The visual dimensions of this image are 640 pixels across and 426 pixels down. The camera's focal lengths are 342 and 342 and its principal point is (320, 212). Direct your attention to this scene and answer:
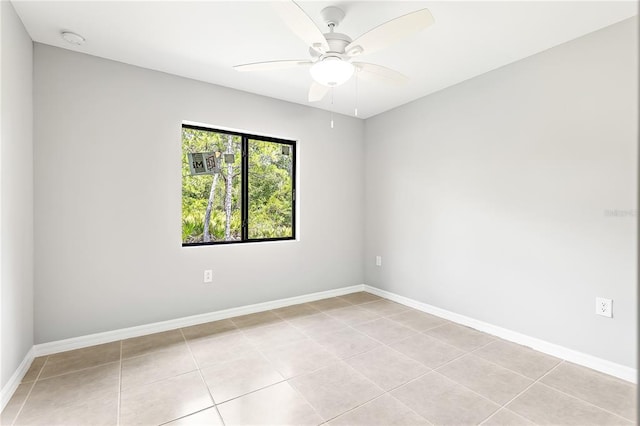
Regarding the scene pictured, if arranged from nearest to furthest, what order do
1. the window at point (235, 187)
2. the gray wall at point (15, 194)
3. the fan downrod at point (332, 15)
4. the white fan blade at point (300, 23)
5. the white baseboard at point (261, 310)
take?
the white fan blade at point (300, 23) → the gray wall at point (15, 194) → the fan downrod at point (332, 15) → the white baseboard at point (261, 310) → the window at point (235, 187)

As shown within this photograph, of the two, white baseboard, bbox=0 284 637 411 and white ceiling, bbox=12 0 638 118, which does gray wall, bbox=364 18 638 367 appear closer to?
white baseboard, bbox=0 284 637 411

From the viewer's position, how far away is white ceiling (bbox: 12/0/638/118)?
87.2 inches

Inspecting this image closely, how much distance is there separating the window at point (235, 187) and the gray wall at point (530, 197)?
1383 millimetres

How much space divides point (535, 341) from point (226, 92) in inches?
142

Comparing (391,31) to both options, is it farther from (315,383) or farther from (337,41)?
(315,383)

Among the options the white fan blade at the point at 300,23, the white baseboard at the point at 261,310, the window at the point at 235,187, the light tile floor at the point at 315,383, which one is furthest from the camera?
the window at the point at 235,187

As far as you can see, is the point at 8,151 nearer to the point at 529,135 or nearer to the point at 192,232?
the point at 192,232

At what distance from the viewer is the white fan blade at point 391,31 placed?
1.83 m

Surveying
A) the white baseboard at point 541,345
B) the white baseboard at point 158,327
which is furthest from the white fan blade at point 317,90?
the white baseboard at point 541,345

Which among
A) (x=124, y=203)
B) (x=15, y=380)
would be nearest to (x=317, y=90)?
(x=124, y=203)

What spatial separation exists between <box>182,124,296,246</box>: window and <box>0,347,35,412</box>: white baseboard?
139 cm

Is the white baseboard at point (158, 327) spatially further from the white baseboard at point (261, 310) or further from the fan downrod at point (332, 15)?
the fan downrod at point (332, 15)

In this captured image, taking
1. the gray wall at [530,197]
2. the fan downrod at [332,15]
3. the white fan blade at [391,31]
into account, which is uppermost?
the fan downrod at [332,15]

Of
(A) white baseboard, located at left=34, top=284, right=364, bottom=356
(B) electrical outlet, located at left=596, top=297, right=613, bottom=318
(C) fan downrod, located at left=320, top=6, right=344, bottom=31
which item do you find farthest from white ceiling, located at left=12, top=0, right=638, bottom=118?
(A) white baseboard, located at left=34, top=284, right=364, bottom=356
